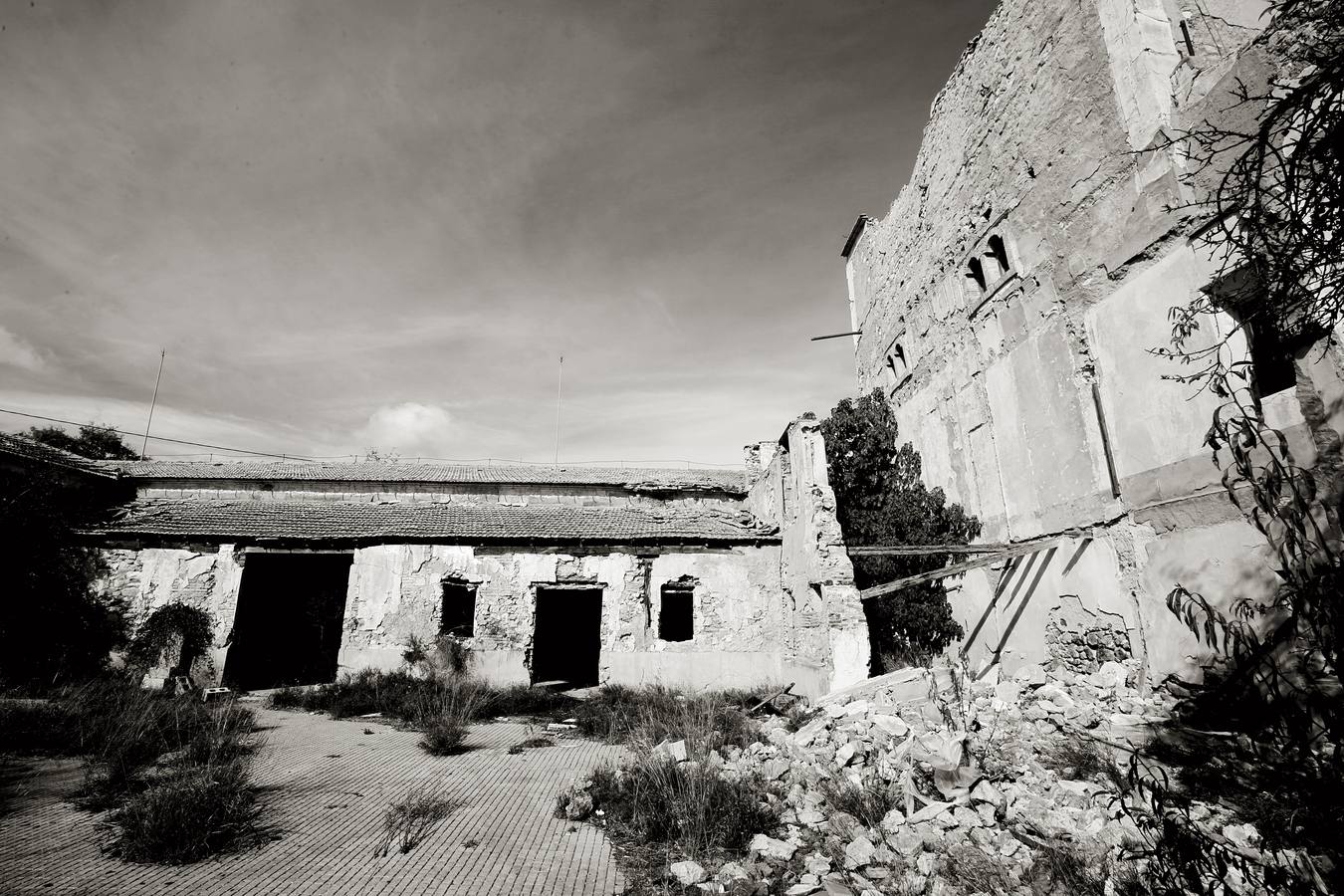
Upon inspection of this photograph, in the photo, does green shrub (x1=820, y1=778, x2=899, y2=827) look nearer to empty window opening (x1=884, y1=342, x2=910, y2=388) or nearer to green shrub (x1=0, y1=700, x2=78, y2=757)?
green shrub (x1=0, y1=700, x2=78, y2=757)

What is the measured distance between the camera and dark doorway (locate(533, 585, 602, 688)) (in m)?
18.2

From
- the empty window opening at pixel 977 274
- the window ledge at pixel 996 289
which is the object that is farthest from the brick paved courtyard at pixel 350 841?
the empty window opening at pixel 977 274

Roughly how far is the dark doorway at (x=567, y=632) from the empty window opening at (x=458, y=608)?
10.8ft

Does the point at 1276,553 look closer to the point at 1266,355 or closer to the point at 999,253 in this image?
the point at 1266,355

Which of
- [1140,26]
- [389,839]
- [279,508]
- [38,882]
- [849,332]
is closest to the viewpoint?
[38,882]

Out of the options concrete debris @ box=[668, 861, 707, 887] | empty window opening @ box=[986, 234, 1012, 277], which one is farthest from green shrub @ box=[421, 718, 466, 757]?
empty window opening @ box=[986, 234, 1012, 277]

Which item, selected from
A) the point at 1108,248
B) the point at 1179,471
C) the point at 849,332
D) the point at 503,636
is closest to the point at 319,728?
the point at 503,636

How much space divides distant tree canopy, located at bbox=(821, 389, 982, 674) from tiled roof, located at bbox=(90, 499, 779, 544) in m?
2.28

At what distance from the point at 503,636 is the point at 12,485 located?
476 inches

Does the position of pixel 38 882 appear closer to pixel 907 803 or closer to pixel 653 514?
pixel 907 803

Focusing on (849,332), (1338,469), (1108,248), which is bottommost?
(1338,469)

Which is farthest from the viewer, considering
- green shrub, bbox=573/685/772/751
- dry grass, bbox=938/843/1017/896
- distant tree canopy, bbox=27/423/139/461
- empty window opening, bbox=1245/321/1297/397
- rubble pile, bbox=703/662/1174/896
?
distant tree canopy, bbox=27/423/139/461

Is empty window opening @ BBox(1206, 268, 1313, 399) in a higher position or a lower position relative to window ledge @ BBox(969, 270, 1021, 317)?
lower

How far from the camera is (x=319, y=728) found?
996cm
